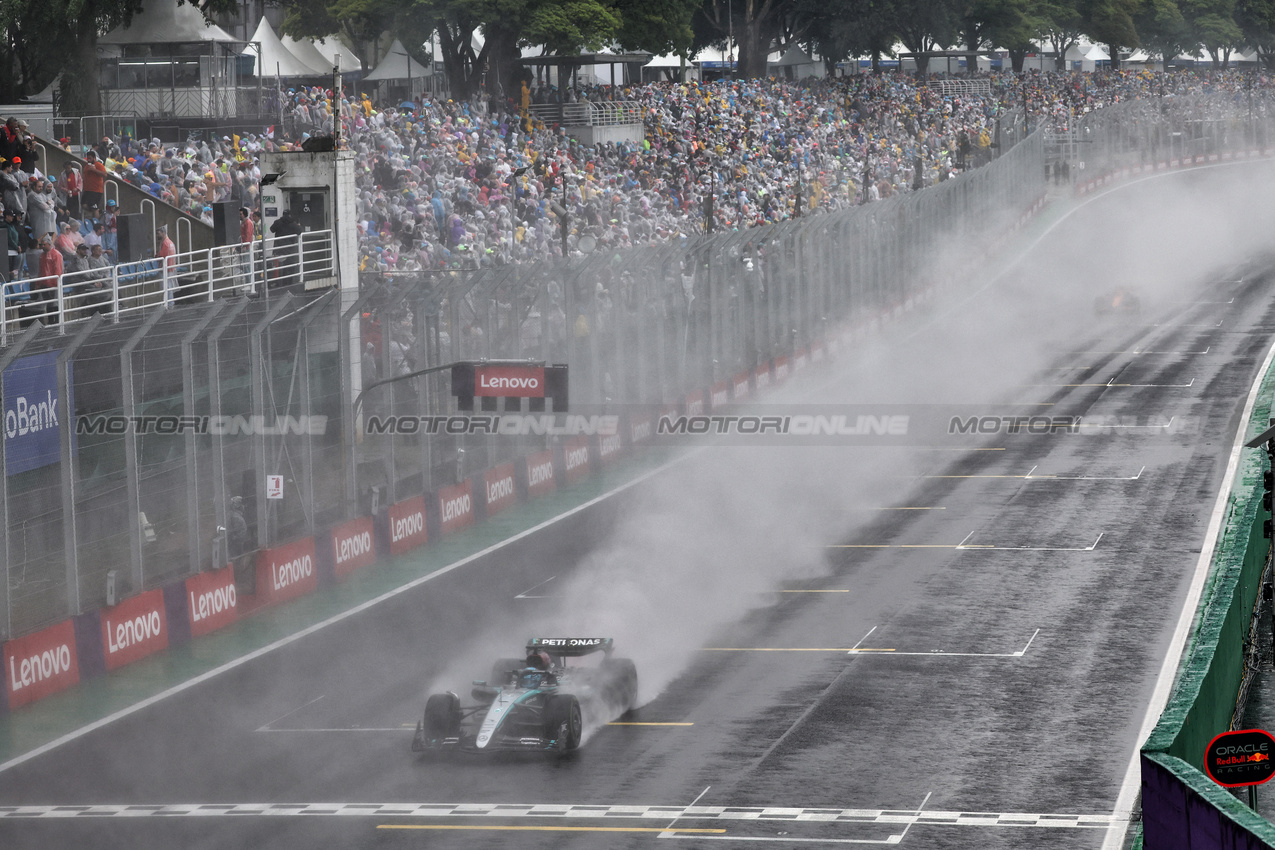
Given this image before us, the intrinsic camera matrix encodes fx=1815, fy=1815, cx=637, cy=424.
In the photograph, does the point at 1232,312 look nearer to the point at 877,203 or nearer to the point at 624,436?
the point at 877,203

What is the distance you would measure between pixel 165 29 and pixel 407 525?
22597mm

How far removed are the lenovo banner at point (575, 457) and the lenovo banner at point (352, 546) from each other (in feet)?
22.6

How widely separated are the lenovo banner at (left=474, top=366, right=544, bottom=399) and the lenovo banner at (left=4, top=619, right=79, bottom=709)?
8835 mm

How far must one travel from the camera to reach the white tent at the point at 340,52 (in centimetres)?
6525

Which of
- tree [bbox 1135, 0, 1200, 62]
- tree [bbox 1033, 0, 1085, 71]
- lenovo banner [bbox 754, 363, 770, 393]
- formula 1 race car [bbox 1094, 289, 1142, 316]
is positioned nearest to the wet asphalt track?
lenovo banner [bbox 754, 363, 770, 393]

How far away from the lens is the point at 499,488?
30.7 metres

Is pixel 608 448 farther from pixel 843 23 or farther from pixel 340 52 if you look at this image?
pixel 843 23

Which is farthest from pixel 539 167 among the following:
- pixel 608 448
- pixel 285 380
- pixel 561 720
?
pixel 561 720

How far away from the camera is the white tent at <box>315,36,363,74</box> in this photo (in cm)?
6525

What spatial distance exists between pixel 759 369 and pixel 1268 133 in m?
61.9

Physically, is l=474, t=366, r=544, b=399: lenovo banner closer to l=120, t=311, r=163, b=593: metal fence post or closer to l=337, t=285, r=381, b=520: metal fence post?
l=337, t=285, r=381, b=520: metal fence post

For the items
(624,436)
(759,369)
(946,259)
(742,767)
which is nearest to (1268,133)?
(946,259)

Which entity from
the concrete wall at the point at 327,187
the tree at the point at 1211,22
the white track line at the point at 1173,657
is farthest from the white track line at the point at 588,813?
the tree at the point at 1211,22

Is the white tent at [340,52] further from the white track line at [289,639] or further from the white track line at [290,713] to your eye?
the white track line at [290,713]
